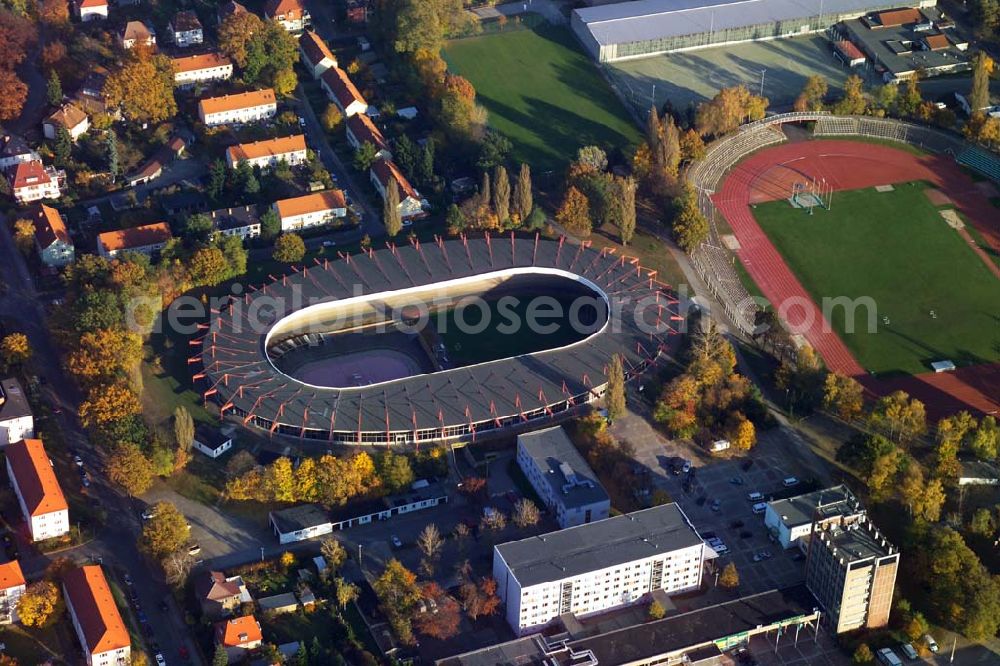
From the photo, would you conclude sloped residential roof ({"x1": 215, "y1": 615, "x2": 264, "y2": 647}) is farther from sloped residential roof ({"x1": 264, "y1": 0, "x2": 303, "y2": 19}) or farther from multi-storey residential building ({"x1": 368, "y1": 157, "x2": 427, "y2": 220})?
sloped residential roof ({"x1": 264, "y1": 0, "x2": 303, "y2": 19})

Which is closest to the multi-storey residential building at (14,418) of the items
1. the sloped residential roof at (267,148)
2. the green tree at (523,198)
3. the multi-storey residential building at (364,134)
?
the sloped residential roof at (267,148)

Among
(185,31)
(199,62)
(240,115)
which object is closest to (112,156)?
(240,115)

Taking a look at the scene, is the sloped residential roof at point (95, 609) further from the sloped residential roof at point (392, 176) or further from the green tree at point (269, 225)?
the sloped residential roof at point (392, 176)

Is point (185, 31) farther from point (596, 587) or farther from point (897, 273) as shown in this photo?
point (596, 587)

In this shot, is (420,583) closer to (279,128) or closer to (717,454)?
(717,454)

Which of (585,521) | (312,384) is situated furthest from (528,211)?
(585,521)

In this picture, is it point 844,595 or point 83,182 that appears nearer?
point 844,595
